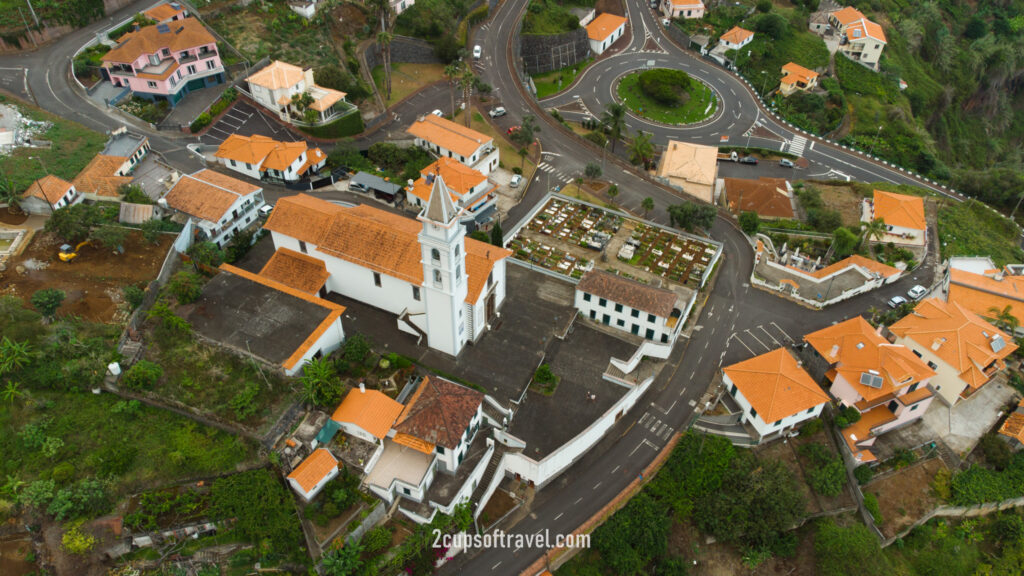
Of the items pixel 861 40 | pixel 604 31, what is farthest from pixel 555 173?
pixel 861 40

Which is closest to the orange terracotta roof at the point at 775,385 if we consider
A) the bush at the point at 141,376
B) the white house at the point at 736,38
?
the bush at the point at 141,376

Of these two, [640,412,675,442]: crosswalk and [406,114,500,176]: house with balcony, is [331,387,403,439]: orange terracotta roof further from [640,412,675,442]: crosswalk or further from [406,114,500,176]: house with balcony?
[406,114,500,176]: house with balcony

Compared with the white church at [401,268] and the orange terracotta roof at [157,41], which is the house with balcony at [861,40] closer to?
the white church at [401,268]

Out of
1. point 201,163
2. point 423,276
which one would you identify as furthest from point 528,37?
point 423,276

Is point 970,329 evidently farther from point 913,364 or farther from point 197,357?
point 197,357

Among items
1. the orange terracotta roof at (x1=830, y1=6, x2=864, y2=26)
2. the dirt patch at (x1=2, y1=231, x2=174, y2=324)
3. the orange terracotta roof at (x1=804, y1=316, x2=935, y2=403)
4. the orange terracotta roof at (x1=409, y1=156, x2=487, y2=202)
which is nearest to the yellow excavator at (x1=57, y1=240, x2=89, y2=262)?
the dirt patch at (x1=2, y1=231, x2=174, y2=324)

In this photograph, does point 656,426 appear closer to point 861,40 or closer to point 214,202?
point 214,202
